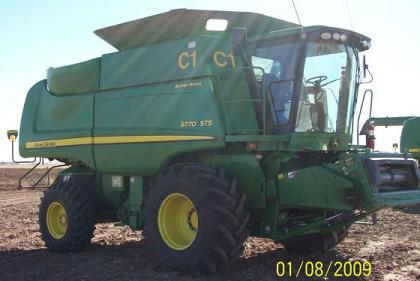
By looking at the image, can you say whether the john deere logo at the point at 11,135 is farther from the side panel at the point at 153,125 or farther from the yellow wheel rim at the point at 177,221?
the yellow wheel rim at the point at 177,221

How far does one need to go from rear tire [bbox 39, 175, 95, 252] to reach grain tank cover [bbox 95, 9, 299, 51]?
2474 mm

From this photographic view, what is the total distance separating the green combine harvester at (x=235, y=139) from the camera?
6.24 m

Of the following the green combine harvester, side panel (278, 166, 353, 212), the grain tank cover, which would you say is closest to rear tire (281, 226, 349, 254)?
the green combine harvester

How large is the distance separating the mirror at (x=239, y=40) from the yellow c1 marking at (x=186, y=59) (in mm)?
635

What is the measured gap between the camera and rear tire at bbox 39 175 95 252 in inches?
331

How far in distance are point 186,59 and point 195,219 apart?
80.1 inches

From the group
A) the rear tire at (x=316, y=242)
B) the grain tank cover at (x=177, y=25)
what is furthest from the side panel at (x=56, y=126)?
the rear tire at (x=316, y=242)

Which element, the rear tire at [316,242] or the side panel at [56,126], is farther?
the side panel at [56,126]

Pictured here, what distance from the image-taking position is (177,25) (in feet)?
24.7

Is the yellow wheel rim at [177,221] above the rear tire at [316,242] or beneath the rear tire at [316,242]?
above

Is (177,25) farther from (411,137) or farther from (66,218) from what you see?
Result: (411,137)

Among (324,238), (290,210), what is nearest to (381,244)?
(324,238)

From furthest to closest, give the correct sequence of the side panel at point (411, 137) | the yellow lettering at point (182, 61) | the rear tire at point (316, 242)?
the side panel at point (411, 137) < the rear tire at point (316, 242) < the yellow lettering at point (182, 61)
